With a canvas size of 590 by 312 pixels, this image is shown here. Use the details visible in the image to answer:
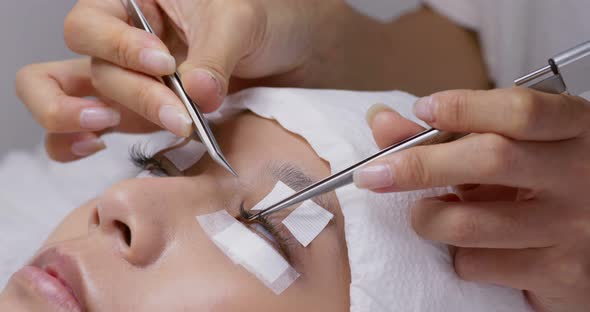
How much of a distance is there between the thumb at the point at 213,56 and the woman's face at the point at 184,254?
122 millimetres

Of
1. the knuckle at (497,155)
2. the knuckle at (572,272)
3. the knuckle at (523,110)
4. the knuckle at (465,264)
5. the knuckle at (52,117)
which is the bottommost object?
the knuckle at (572,272)

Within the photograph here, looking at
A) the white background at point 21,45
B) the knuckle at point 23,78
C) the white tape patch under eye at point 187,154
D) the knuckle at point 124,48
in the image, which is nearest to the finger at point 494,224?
the white tape patch under eye at point 187,154

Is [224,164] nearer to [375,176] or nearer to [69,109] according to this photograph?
[375,176]

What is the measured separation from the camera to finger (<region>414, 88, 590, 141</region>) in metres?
0.74

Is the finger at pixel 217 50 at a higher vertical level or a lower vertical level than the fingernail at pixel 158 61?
lower

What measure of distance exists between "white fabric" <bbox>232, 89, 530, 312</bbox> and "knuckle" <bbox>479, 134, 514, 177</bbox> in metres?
0.19

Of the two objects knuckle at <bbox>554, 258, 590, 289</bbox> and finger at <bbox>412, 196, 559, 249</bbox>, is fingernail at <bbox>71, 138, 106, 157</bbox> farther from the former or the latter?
knuckle at <bbox>554, 258, 590, 289</bbox>

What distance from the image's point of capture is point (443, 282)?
0.93 metres

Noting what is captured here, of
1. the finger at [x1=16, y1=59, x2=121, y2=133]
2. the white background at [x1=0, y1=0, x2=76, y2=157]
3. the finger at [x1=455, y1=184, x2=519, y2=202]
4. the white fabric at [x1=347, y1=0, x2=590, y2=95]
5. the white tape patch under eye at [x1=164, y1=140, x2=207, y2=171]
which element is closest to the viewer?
the finger at [x1=455, y1=184, x2=519, y2=202]

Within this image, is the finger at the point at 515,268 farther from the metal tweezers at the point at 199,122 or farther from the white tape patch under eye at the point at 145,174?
the white tape patch under eye at the point at 145,174

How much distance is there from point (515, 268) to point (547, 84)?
0.28 meters

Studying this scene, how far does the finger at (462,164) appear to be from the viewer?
2.54 feet

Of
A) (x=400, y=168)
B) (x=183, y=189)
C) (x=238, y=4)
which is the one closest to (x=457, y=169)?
(x=400, y=168)

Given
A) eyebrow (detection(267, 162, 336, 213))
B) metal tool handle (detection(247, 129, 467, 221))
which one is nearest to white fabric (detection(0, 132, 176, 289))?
eyebrow (detection(267, 162, 336, 213))
